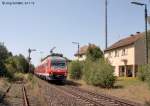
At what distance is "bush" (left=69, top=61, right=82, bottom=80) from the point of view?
56656 mm

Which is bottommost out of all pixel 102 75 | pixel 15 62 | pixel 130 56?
pixel 102 75

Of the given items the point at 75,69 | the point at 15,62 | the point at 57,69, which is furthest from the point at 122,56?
the point at 15,62

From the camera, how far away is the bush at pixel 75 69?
5666 centimetres

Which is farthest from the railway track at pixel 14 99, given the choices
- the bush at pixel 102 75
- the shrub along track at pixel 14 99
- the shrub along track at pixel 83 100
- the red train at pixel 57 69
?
the red train at pixel 57 69

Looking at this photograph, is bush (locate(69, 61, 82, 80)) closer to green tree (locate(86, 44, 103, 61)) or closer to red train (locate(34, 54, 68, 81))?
red train (locate(34, 54, 68, 81))

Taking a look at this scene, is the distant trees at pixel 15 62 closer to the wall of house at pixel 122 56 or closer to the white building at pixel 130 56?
the wall of house at pixel 122 56

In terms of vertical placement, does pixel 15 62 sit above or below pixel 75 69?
above

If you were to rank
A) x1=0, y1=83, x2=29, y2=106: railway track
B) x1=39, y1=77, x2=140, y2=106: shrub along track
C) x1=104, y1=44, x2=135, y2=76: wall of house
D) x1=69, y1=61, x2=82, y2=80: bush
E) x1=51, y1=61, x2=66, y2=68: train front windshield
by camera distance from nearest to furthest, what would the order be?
x1=0, y1=83, x2=29, y2=106: railway track < x1=39, y1=77, x2=140, y2=106: shrub along track < x1=51, y1=61, x2=66, y2=68: train front windshield < x1=69, y1=61, x2=82, y2=80: bush < x1=104, y1=44, x2=135, y2=76: wall of house

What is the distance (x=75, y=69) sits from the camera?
56.8 metres

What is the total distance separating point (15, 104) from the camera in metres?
21.7

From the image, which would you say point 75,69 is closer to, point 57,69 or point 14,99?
point 57,69

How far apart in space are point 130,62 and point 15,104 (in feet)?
150

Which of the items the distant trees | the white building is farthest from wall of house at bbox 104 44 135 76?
the distant trees

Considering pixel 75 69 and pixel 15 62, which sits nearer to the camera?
pixel 75 69
